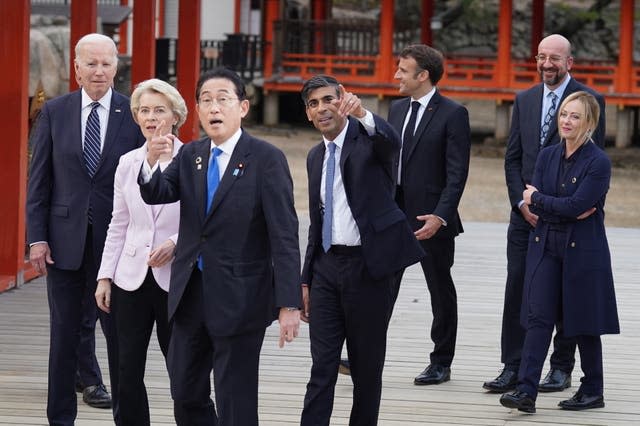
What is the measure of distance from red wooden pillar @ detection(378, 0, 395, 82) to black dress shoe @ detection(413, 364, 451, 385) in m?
20.6

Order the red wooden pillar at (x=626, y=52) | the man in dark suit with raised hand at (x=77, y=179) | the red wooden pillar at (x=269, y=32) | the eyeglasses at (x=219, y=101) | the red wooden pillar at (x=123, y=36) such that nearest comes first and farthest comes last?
the eyeglasses at (x=219, y=101), the man in dark suit with raised hand at (x=77, y=179), the red wooden pillar at (x=123, y=36), the red wooden pillar at (x=626, y=52), the red wooden pillar at (x=269, y=32)

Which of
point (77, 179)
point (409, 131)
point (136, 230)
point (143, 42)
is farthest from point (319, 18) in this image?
point (136, 230)

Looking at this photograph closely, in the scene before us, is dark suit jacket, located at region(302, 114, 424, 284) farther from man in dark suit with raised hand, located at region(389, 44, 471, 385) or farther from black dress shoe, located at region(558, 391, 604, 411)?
black dress shoe, located at region(558, 391, 604, 411)

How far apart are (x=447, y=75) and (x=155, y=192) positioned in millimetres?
22816

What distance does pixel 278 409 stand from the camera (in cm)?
578

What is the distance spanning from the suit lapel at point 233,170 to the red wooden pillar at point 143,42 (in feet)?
20.8

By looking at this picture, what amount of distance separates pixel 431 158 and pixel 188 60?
21.1 feet

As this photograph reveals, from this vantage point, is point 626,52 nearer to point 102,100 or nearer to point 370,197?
point 102,100

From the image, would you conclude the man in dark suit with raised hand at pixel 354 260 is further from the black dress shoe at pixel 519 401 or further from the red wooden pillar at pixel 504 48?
the red wooden pillar at pixel 504 48

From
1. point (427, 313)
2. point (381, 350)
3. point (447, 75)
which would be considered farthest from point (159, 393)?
point (447, 75)

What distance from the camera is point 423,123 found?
6.21 metres

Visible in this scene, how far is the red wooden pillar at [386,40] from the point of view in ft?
87.8

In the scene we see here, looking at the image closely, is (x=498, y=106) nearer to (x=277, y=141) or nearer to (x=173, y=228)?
(x=277, y=141)

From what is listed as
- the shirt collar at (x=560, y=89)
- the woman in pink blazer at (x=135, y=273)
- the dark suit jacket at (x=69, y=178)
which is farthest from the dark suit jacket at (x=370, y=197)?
the shirt collar at (x=560, y=89)
